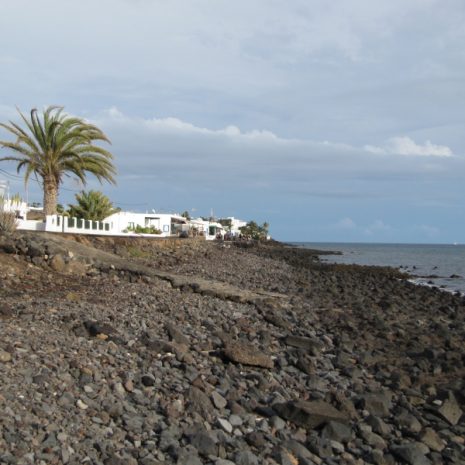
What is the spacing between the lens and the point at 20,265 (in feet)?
47.6

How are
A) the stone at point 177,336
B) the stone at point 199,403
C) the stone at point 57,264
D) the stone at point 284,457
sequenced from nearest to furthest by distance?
the stone at point 284,457 → the stone at point 199,403 → the stone at point 177,336 → the stone at point 57,264

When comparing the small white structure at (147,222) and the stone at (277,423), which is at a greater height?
the small white structure at (147,222)

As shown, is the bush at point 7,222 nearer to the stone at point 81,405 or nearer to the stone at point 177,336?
the stone at point 177,336

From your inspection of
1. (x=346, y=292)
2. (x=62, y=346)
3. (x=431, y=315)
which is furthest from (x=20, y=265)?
(x=346, y=292)

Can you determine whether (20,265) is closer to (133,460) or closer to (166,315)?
(166,315)

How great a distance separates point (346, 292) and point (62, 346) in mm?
18088

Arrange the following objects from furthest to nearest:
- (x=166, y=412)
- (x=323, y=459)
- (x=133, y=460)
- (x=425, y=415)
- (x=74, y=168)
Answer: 1. (x=74, y=168)
2. (x=425, y=415)
3. (x=166, y=412)
4. (x=323, y=459)
5. (x=133, y=460)

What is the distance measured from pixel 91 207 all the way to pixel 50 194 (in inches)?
484

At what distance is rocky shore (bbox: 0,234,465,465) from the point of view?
5.48 metres

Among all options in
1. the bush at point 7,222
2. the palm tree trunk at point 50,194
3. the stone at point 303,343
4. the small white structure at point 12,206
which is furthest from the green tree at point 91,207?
the stone at point 303,343

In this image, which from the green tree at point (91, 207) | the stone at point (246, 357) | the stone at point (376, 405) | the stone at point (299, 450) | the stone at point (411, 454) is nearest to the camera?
the stone at point (299, 450)

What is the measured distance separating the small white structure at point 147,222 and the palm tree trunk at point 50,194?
11276 mm

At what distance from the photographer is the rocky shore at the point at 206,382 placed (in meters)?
5.48

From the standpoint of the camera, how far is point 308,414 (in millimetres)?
6434
